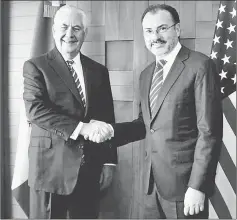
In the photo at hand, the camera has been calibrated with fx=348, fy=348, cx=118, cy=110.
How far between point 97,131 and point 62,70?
35 cm

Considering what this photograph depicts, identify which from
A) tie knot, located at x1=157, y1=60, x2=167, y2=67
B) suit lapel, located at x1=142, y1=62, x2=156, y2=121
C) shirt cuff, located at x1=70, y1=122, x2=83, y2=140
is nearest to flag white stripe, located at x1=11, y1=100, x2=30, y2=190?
shirt cuff, located at x1=70, y1=122, x2=83, y2=140

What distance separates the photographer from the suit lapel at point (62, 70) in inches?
67.0

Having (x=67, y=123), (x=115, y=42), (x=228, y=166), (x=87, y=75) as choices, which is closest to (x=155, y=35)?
(x=115, y=42)

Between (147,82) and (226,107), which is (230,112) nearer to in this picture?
(226,107)

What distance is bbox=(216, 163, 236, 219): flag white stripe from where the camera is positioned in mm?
1727

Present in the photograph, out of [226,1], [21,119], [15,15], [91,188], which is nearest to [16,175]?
[21,119]

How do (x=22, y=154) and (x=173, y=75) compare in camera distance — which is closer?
(x=173, y=75)

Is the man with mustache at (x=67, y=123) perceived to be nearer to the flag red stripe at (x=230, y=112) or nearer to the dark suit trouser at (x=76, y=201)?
the dark suit trouser at (x=76, y=201)

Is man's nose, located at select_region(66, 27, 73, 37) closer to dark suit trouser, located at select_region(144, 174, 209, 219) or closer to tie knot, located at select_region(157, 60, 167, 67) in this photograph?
tie knot, located at select_region(157, 60, 167, 67)

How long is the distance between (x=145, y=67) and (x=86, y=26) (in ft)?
1.22

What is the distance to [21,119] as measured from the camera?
1813 mm

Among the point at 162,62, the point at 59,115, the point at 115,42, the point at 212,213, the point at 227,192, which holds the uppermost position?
the point at 115,42

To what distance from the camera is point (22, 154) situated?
182 centimetres

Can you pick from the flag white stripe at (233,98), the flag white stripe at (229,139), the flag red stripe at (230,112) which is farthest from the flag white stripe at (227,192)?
the flag white stripe at (233,98)
